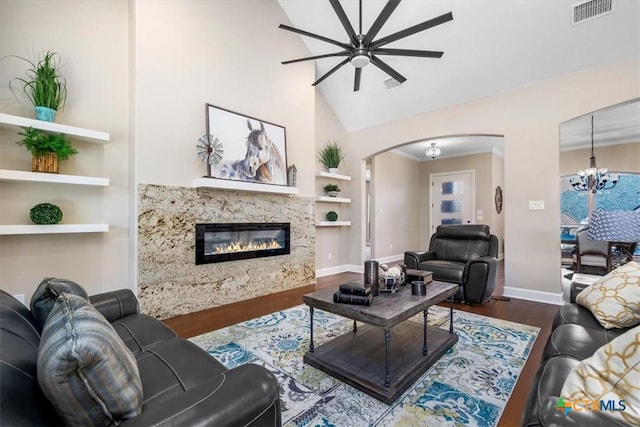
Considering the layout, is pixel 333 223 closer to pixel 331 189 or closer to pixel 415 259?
pixel 331 189

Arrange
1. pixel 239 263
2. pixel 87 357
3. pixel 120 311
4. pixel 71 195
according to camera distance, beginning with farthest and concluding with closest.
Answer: pixel 239 263 < pixel 71 195 < pixel 120 311 < pixel 87 357

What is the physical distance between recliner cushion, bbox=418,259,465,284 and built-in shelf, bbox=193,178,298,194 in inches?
87.0

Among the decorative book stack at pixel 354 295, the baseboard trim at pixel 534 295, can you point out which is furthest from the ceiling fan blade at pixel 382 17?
the baseboard trim at pixel 534 295

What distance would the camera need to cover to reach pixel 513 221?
4105 millimetres

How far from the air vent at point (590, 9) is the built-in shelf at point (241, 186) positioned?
389 centimetres

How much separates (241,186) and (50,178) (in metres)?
1.83

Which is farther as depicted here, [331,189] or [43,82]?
[331,189]

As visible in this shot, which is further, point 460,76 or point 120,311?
point 460,76

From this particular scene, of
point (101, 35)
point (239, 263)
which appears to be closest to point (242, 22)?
point (101, 35)

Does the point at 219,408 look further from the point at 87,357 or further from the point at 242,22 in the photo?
the point at 242,22

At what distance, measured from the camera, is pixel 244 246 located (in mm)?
4027

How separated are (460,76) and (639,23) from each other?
5.79ft

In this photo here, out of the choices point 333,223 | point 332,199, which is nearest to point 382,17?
point 332,199

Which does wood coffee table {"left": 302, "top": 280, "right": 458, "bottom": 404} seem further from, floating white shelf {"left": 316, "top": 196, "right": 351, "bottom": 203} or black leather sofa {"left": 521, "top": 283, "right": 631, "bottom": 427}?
floating white shelf {"left": 316, "top": 196, "right": 351, "bottom": 203}
